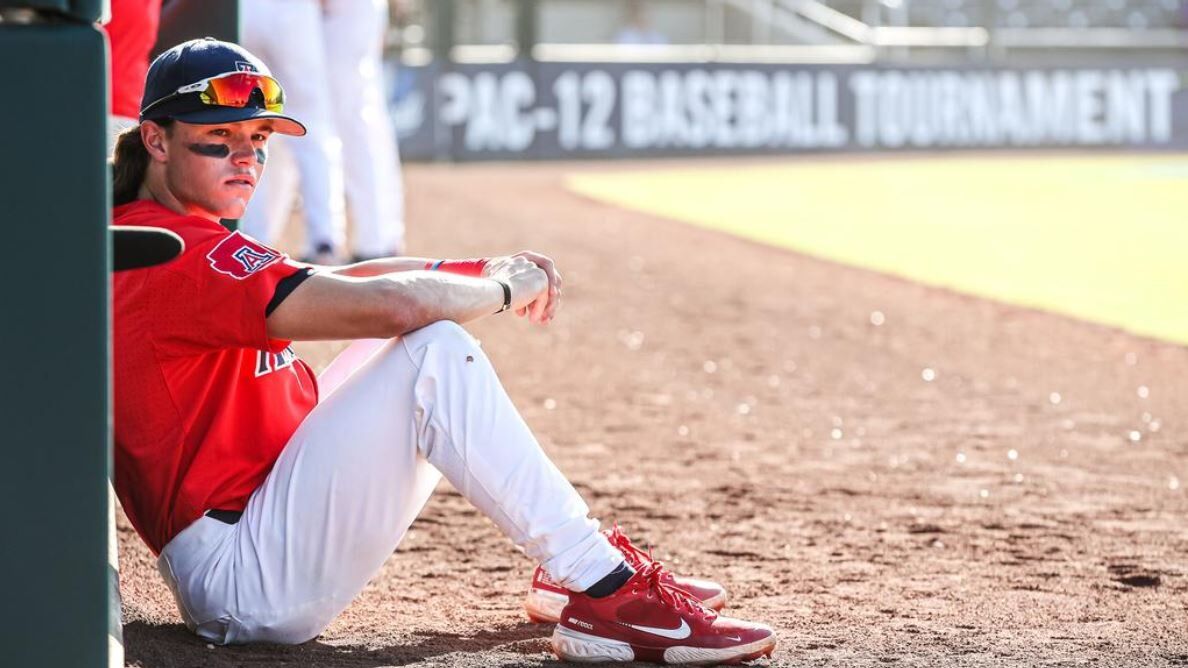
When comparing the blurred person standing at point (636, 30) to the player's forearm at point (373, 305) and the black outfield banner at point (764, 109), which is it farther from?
the player's forearm at point (373, 305)

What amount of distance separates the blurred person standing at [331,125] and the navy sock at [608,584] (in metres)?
4.26

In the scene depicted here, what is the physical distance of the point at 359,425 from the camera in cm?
276

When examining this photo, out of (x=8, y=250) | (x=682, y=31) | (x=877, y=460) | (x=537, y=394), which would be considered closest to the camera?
(x=8, y=250)

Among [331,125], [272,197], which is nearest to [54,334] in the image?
[272,197]

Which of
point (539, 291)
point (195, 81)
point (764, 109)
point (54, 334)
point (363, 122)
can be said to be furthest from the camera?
point (764, 109)

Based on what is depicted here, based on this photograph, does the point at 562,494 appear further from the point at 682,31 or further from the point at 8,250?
the point at 682,31

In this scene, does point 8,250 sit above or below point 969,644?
above

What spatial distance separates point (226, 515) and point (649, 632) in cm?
75

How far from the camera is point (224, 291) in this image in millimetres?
2574

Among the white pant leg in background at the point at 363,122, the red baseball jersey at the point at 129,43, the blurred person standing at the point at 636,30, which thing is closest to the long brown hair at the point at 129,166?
the red baseball jersey at the point at 129,43

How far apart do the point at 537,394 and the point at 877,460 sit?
146 cm

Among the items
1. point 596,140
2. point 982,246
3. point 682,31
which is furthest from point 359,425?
point 682,31

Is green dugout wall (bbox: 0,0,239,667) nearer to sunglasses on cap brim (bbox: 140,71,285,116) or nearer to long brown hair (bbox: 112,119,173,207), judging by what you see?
sunglasses on cap brim (bbox: 140,71,285,116)

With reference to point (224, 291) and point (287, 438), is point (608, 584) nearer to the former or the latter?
point (287, 438)
